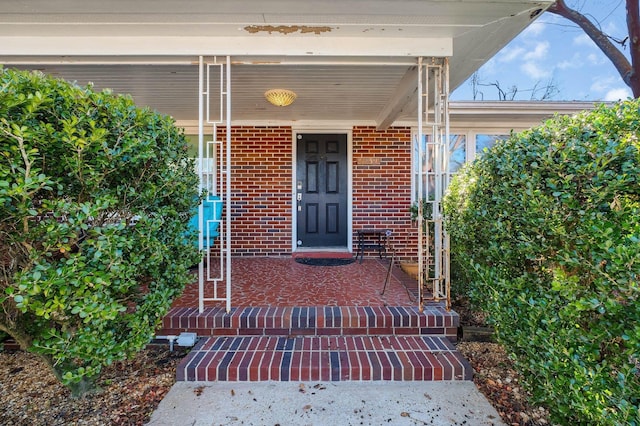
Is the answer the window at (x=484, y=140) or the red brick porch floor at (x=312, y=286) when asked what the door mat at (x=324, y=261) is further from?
the window at (x=484, y=140)

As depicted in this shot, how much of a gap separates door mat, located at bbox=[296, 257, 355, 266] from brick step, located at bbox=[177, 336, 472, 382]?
2.14 meters

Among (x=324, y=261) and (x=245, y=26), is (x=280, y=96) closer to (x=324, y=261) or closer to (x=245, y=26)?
(x=245, y=26)

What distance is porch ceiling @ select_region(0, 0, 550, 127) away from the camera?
89.8 inches

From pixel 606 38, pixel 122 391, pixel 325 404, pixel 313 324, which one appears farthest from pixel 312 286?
pixel 606 38

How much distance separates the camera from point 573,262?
138 cm

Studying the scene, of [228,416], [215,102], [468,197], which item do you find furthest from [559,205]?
[215,102]

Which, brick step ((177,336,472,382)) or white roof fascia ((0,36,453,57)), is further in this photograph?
white roof fascia ((0,36,453,57))

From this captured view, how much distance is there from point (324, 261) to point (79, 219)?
3502mm

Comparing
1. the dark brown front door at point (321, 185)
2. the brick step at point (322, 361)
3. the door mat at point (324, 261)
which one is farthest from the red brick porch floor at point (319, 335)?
the dark brown front door at point (321, 185)

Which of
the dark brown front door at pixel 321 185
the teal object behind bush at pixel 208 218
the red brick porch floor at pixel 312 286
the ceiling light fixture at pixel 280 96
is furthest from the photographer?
the dark brown front door at pixel 321 185

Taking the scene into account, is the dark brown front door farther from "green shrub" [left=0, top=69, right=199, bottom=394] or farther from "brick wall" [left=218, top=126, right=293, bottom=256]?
"green shrub" [left=0, top=69, right=199, bottom=394]

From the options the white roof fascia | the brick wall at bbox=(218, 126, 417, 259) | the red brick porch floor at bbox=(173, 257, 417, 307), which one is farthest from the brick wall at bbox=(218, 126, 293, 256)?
the white roof fascia

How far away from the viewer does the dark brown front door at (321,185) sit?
17.4 ft

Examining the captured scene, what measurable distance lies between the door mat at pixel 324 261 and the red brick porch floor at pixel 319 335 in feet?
3.76
